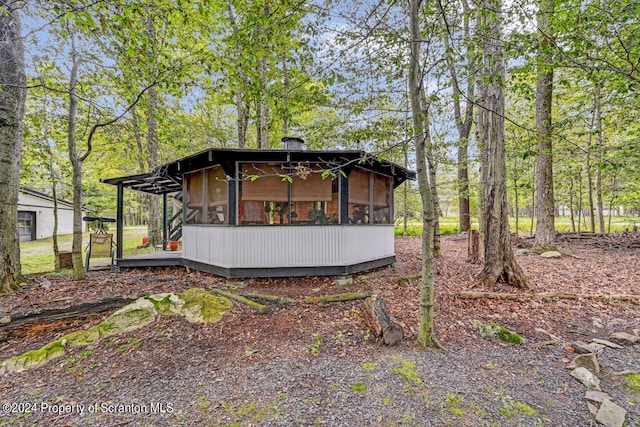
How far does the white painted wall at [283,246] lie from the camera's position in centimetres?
531

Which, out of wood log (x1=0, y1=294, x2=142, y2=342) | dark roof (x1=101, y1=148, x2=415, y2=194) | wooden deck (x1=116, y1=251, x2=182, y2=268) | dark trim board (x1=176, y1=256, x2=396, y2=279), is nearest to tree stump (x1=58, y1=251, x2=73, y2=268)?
wooden deck (x1=116, y1=251, x2=182, y2=268)

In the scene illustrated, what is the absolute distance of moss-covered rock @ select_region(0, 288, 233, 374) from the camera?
2.92 m

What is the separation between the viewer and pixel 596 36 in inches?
144

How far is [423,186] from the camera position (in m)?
2.89

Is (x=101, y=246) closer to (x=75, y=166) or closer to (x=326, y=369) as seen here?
(x=75, y=166)

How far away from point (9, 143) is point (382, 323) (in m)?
7.00

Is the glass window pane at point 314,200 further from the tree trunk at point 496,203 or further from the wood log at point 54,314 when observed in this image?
the wood log at point 54,314

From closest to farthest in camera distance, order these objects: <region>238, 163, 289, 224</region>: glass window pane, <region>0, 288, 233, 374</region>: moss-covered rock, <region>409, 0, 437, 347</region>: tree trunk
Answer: <region>409, 0, 437, 347</region>: tree trunk < <region>0, 288, 233, 374</region>: moss-covered rock < <region>238, 163, 289, 224</region>: glass window pane

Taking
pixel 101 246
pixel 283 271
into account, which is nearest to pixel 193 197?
pixel 101 246

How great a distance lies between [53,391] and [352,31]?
5068mm

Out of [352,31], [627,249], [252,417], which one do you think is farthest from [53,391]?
[627,249]

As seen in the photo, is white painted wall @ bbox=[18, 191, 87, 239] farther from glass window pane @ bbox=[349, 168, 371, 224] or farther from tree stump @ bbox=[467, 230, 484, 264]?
tree stump @ bbox=[467, 230, 484, 264]

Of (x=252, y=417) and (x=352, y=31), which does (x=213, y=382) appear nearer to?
(x=252, y=417)

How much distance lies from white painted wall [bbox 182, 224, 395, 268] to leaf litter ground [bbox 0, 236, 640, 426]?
1.13 meters
